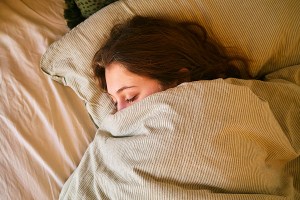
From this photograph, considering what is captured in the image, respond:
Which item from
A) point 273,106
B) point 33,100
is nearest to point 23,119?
point 33,100

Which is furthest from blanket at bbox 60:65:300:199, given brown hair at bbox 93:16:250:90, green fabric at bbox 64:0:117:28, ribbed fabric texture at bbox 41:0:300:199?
green fabric at bbox 64:0:117:28

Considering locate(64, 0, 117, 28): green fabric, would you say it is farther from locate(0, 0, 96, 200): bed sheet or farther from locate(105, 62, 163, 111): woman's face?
locate(105, 62, 163, 111): woman's face

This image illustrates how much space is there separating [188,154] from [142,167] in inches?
4.2

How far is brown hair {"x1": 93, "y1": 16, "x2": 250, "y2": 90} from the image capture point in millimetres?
833

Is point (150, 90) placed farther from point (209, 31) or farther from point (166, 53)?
point (209, 31)

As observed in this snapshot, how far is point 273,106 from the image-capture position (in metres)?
0.85

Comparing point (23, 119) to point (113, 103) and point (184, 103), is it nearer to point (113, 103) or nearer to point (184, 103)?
point (113, 103)

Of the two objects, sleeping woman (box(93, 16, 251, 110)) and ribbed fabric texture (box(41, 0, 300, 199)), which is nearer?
ribbed fabric texture (box(41, 0, 300, 199))

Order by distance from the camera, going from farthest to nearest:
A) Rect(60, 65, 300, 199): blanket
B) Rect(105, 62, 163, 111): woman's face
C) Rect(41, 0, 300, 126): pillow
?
1. Rect(41, 0, 300, 126): pillow
2. Rect(105, 62, 163, 111): woman's face
3. Rect(60, 65, 300, 199): blanket

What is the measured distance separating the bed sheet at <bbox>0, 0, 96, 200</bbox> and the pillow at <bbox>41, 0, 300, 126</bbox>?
6cm

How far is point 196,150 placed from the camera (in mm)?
666

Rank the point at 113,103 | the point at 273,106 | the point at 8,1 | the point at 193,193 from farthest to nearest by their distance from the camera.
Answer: the point at 8,1 < the point at 113,103 < the point at 273,106 < the point at 193,193

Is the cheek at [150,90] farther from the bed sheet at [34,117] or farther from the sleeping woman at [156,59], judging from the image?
the bed sheet at [34,117]

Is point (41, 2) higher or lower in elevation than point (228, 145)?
higher
